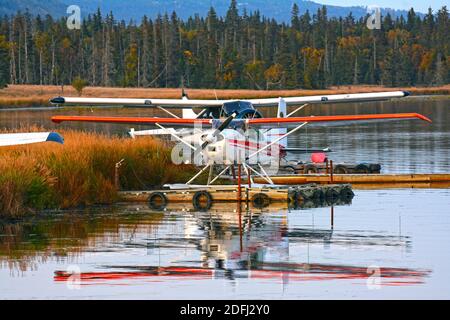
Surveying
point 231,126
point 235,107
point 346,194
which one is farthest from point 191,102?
point 346,194

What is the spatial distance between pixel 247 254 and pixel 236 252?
10.1 inches

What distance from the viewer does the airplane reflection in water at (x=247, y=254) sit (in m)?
13.0

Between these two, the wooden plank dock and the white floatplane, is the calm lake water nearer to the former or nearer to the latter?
the wooden plank dock

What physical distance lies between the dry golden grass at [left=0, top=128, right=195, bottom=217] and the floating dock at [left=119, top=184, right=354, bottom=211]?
0.68 metres

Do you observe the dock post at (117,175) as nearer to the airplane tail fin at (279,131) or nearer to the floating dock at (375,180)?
the floating dock at (375,180)

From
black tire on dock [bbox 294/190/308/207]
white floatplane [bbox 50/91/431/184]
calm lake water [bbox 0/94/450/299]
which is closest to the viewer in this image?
calm lake water [bbox 0/94/450/299]

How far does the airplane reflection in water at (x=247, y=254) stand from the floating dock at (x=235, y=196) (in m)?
1.36

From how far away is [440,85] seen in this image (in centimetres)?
13725

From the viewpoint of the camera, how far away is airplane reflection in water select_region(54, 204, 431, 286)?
42.6 ft

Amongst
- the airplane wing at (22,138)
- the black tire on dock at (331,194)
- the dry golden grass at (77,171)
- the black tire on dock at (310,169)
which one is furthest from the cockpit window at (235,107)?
the airplane wing at (22,138)

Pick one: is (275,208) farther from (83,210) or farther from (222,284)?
(222,284)

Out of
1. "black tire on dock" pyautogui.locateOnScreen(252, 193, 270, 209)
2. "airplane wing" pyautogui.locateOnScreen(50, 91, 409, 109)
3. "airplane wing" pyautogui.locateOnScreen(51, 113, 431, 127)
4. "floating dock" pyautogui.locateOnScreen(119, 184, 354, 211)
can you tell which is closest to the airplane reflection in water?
"black tire on dock" pyautogui.locateOnScreen(252, 193, 270, 209)
